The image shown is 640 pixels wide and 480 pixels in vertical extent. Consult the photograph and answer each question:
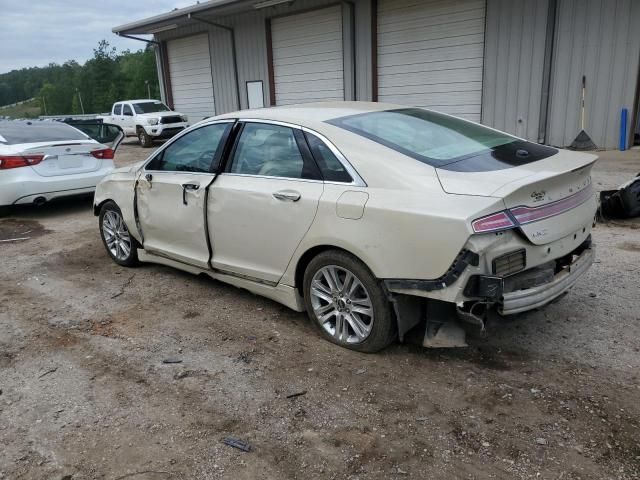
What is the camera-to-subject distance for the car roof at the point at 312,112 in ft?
12.8

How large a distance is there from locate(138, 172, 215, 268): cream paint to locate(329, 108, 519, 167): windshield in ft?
4.47

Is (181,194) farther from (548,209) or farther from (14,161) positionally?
(14,161)

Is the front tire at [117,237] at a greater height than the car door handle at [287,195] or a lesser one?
lesser

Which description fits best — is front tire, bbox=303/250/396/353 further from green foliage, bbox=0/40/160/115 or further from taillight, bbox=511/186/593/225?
green foliage, bbox=0/40/160/115

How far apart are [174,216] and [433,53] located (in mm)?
11690

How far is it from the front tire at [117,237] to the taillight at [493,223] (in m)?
3.79

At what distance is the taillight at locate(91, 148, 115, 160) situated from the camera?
8.49 m

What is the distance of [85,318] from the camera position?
4.51 metres

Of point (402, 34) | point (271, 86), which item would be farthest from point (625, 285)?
point (271, 86)

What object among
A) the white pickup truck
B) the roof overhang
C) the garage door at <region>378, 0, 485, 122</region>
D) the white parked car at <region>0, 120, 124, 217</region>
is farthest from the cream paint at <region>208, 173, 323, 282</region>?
the white pickup truck

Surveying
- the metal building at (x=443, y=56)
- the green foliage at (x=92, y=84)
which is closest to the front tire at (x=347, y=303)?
the metal building at (x=443, y=56)

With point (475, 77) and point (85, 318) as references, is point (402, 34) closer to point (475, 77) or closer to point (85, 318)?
point (475, 77)

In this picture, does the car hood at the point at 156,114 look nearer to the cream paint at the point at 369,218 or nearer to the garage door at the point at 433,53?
the garage door at the point at 433,53

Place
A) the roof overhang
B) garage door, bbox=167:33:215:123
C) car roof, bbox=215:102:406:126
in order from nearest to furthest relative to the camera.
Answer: car roof, bbox=215:102:406:126
the roof overhang
garage door, bbox=167:33:215:123
